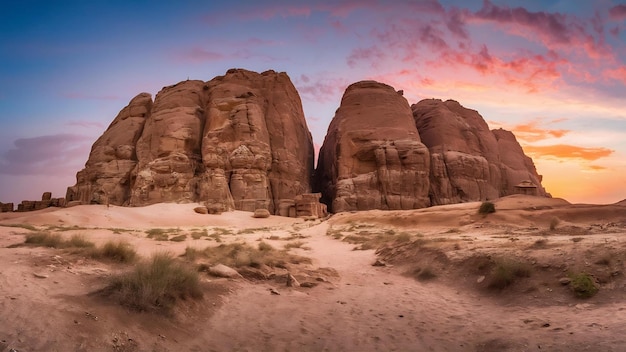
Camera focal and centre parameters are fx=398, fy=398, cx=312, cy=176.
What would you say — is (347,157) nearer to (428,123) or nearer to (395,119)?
(395,119)

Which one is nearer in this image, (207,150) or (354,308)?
(354,308)

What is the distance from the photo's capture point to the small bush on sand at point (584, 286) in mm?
7258

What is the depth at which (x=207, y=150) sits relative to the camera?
49.3 metres

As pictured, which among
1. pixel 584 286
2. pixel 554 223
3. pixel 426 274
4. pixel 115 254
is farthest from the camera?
pixel 554 223

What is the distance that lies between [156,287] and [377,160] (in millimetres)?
47821

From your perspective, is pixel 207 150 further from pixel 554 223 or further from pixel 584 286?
pixel 584 286

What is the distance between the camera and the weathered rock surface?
5594 centimetres

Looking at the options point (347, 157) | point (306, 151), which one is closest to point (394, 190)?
point (347, 157)

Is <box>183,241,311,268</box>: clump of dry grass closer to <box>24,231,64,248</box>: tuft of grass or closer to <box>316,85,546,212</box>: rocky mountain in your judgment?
<box>24,231,64,248</box>: tuft of grass

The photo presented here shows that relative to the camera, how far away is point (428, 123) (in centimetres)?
6397

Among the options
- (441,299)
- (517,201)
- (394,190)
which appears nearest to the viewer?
(441,299)

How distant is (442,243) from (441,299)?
480cm

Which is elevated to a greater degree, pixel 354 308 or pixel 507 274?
Answer: pixel 507 274

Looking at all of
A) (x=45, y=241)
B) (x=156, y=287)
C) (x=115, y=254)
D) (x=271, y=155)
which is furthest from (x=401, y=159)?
(x=156, y=287)
